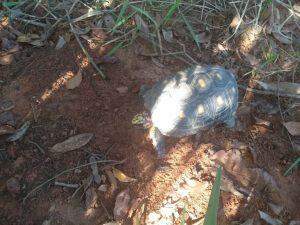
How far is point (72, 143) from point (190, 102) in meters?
0.93

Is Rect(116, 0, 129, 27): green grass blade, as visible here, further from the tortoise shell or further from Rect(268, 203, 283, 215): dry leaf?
Rect(268, 203, 283, 215): dry leaf

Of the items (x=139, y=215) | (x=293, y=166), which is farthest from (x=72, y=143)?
(x=293, y=166)

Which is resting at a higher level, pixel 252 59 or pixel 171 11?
pixel 171 11

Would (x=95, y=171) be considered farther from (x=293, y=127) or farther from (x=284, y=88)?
(x=284, y=88)

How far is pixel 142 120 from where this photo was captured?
115 inches

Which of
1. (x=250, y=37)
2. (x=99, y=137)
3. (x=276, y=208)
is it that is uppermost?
(x=99, y=137)

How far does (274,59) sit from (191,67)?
2.73ft

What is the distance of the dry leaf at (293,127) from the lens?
3027mm

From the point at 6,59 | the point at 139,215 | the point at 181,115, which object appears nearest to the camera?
the point at 139,215

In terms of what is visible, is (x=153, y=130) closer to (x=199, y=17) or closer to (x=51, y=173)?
(x=51, y=173)

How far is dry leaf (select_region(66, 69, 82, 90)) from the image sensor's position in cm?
307

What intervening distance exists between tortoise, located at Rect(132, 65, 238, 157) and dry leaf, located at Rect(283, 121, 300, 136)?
1.60 feet

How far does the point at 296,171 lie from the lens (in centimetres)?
286

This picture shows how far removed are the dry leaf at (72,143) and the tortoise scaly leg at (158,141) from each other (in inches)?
18.3
